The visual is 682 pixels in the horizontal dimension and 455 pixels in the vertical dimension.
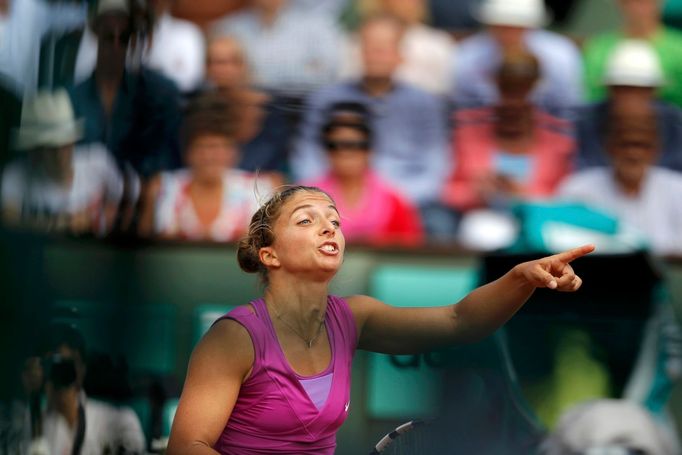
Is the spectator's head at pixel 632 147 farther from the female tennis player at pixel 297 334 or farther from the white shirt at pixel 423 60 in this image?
the female tennis player at pixel 297 334

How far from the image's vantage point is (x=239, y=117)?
4062 mm

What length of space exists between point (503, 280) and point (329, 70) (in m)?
1.88

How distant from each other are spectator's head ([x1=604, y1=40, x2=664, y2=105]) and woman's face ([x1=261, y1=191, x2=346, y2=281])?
192 cm

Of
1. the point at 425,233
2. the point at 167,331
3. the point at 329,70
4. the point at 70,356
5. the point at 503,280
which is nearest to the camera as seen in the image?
the point at 503,280

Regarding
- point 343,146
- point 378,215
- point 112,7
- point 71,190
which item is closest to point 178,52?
point 343,146

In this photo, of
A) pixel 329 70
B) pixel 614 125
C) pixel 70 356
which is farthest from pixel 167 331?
pixel 614 125

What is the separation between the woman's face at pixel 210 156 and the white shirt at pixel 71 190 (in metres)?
0.50

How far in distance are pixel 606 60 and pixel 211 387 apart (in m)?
2.36

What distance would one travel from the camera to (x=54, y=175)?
272 cm

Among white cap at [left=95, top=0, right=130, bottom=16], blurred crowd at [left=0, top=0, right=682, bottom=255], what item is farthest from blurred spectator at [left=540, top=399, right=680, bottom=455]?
white cap at [left=95, top=0, right=130, bottom=16]

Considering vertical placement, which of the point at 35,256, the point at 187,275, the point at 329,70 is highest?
the point at 329,70

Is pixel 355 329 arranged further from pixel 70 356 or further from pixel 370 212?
pixel 370 212

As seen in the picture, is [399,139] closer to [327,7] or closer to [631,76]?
[327,7]

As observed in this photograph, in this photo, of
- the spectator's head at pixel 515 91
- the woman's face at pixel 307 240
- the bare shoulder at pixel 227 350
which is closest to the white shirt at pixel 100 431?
the bare shoulder at pixel 227 350
